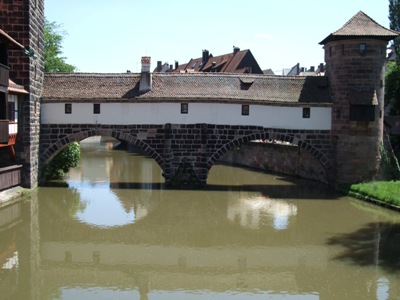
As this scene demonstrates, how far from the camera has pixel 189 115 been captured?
74.7 feet

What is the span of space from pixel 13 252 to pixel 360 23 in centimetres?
1775

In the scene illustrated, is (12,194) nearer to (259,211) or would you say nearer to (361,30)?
(259,211)

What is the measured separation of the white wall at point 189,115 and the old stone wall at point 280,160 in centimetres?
343

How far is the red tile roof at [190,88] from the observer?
889 inches

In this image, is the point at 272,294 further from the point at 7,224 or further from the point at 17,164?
the point at 17,164

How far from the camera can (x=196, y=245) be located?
13266mm

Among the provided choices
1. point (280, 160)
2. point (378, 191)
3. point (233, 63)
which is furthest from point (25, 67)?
point (233, 63)

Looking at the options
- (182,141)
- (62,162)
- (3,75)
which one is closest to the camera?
(3,75)

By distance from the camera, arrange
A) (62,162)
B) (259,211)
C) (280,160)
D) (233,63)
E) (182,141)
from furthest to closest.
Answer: (233,63), (280,160), (62,162), (182,141), (259,211)

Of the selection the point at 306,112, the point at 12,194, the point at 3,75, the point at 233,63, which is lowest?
the point at 12,194

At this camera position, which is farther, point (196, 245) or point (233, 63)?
point (233, 63)

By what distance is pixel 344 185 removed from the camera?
22.3 m

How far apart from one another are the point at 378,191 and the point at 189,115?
8346 millimetres

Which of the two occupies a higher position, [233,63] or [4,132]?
[233,63]
